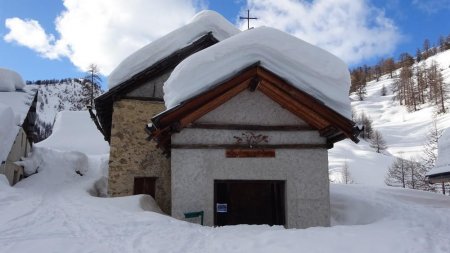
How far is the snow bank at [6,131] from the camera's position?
15.2 meters

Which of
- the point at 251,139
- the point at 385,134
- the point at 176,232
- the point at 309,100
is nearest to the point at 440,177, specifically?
the point at 309,100

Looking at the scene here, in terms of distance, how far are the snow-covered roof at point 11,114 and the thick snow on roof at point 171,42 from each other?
609 centimetres

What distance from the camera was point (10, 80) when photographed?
23391 millimetres

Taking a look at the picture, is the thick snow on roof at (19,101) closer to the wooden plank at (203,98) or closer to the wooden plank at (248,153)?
the wooden plank at (203,98)

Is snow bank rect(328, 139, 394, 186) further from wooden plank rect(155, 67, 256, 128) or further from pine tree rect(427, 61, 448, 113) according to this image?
wooden plank rect(155, 67, 256, 128)

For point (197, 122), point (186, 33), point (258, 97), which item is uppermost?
point (186, 33)

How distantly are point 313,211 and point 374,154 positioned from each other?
4664cm

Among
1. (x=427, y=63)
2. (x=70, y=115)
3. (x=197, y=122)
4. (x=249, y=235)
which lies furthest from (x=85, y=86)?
(x=427, y=63)

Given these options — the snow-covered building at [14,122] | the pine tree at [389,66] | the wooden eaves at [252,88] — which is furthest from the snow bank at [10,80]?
the pine tree at [389,66]

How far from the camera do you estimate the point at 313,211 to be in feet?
26.8

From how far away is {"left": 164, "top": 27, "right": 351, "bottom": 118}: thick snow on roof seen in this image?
776cm

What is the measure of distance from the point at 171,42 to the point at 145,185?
568 centimetres

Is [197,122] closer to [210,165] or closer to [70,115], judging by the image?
[210,165]

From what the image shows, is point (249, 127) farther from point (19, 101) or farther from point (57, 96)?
point (57, 96)
